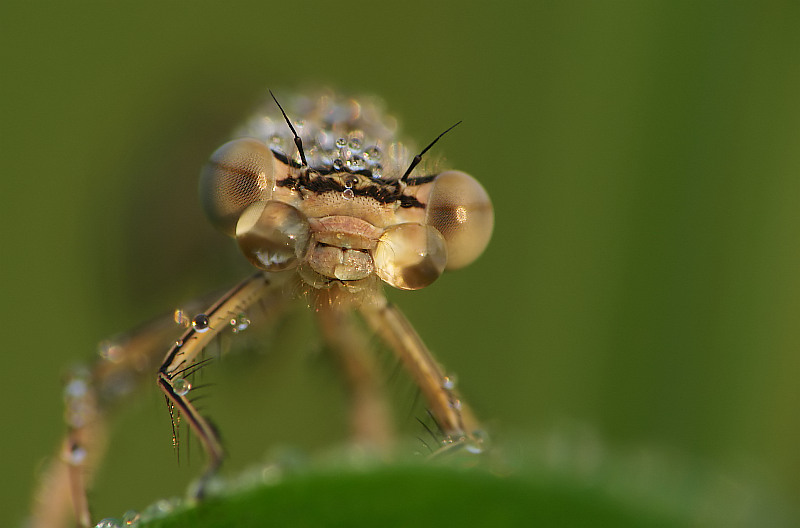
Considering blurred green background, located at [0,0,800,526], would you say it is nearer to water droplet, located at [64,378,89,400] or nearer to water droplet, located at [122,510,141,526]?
water droplet, located at [64,378,89,400]

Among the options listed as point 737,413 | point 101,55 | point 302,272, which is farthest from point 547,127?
point 101,55

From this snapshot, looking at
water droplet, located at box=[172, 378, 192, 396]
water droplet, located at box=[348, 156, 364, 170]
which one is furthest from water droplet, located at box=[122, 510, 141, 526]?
water droplet, located at box=[348, 156, 364, 170]

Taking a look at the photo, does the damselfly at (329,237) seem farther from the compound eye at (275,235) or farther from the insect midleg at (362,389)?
the insect midleg at (362,389)

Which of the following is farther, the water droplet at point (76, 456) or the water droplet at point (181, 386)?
the water droplet at point (76, 456)

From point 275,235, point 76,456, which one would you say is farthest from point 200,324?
point 76,456

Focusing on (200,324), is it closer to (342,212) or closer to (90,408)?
(342,212)

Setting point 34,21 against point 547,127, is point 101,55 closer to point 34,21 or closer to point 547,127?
point 34,21

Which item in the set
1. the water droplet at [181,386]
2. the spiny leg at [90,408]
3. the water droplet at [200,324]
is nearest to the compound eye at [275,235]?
the water droplet at [200,324]
